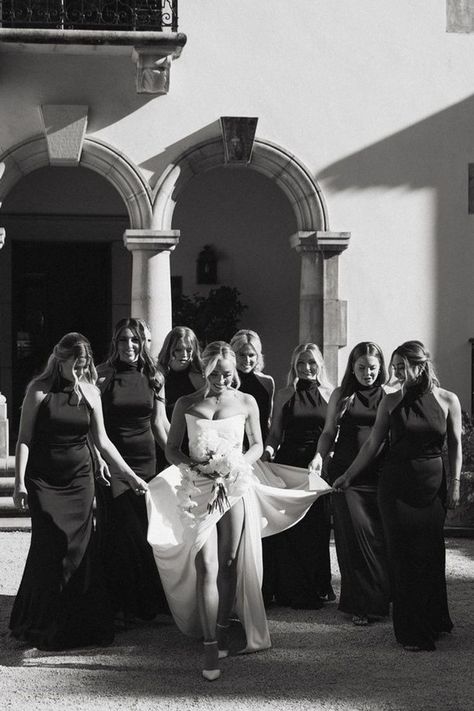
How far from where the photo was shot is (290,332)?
45.6 feet

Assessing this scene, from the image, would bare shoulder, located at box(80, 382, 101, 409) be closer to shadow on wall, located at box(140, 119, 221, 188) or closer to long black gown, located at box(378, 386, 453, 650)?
long black gown, located at box(378, 386, 453, 650)

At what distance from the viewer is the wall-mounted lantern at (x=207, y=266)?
1398cm

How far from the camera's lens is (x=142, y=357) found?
6.97 meters

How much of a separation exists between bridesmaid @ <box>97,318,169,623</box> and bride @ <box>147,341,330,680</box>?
66 cm

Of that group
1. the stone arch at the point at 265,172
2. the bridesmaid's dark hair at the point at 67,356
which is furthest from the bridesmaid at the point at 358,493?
the stone arch at the point at 265,172

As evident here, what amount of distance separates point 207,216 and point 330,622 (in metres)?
A: 8.15

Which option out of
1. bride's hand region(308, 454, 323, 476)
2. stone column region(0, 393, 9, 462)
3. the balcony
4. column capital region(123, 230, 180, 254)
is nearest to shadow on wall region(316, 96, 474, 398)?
column capital region(123, 230, 180, 254)

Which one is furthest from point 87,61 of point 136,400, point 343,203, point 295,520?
point 295,520

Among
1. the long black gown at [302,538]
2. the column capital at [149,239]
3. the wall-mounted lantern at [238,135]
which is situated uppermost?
the wall-mounted lantern at [238,135]

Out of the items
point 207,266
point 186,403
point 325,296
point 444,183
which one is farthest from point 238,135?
point 186,403

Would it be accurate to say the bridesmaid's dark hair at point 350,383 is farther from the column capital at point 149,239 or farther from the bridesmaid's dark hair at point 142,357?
the column capital at point 149,239

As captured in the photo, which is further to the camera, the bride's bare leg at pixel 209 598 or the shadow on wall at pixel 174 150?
the shadow on wall at pixel 174 150

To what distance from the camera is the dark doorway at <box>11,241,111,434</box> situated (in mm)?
14180

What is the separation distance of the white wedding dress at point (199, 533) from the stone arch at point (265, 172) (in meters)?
5.48
